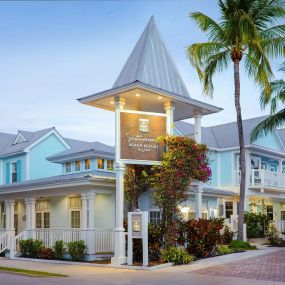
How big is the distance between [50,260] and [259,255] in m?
8.60

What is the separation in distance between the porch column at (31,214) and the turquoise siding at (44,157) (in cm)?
1133

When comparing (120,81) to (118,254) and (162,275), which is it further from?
(162,275)

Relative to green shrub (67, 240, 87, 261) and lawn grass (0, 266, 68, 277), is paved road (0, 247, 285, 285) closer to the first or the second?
lawn grass (0, 266, 68, 277)

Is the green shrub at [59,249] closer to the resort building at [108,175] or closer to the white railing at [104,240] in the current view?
the resort building at [108,175]

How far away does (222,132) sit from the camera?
125ft

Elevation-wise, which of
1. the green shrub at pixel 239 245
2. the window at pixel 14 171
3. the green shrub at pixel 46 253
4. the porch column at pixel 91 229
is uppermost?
the window at pixel 14 171

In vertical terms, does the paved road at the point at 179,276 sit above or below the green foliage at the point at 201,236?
below

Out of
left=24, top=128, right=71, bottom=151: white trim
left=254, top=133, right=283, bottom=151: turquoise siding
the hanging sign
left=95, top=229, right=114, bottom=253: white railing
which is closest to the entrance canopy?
the hanging sign

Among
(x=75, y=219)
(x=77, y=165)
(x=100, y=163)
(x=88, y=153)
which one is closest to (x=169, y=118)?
(x=75, y=219)

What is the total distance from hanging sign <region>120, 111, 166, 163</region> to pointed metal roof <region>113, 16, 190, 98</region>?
192 centimetres

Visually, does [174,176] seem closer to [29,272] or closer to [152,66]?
[152,66]

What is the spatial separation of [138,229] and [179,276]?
328 centimetres

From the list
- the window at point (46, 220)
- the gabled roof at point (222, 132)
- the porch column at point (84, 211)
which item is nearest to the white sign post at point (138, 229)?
the porch column at point (84, 211)

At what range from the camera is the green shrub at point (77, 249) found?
2109cm
